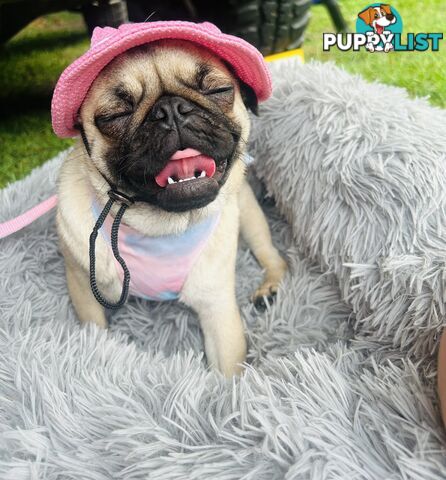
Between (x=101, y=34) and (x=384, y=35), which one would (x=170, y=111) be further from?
(x=384, y=35)

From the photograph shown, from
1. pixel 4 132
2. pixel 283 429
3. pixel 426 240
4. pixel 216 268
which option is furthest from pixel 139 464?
pixel 4 132

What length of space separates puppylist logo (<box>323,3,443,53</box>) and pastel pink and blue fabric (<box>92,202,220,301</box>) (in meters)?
1.24

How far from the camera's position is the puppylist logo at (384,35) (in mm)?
1942

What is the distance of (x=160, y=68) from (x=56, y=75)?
1871 millimetres

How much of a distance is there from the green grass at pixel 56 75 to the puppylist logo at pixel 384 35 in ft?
0.13

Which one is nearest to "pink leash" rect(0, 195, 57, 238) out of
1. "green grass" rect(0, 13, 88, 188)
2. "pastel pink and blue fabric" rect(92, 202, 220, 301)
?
"pastel pink and blue fabric" rect(92, 202, 220, 301)

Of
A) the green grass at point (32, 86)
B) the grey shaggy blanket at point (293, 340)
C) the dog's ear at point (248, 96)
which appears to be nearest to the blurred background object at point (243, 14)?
the green grass at point (32, 86)

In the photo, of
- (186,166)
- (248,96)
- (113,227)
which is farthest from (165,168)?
(248,96)

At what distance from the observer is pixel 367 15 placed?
196 cm

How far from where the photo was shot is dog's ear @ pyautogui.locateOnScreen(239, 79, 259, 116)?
1.06m

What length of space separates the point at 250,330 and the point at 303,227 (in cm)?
26

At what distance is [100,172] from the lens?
0.95 m

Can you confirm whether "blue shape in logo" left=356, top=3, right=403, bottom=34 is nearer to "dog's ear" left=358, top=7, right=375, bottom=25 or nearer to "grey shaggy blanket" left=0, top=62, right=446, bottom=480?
"dog's ear" left=358, top=7, right=375, bottom=25

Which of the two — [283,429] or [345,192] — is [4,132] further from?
[283,429]
